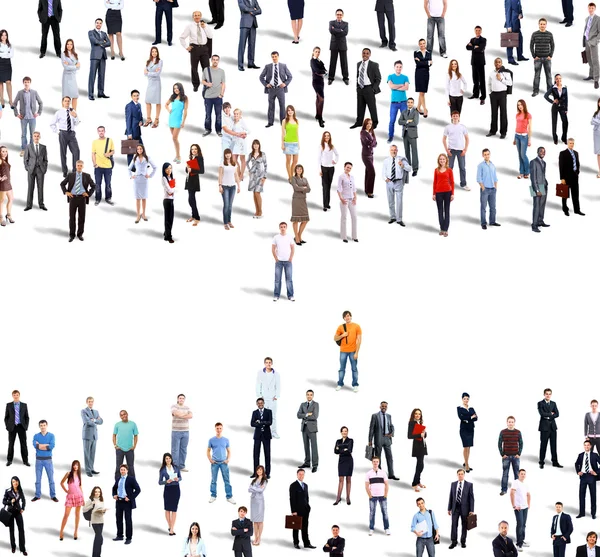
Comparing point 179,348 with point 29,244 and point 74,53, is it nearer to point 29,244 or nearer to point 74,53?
point 29,244

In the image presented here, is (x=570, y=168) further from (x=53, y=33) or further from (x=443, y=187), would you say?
(x=53, y=33)

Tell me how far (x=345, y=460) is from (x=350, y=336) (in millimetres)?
3447

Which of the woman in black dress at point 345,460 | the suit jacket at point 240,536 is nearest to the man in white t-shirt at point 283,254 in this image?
the woman in black dress at point 345,460

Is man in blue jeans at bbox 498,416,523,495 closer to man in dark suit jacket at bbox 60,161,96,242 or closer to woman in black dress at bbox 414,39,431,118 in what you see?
man in dark suit jacket at bbox 60,161,96,242

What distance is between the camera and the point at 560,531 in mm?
39344

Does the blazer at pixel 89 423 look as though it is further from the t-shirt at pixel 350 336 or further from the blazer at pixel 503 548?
the blazer at pixel 503 548

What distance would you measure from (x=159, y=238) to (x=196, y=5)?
27.1 ft

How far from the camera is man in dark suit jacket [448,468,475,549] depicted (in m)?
39.9

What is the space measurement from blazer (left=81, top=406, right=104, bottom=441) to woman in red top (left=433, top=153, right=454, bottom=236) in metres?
10.0

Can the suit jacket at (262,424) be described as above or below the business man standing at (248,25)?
below

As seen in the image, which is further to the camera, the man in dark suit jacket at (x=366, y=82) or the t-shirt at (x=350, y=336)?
the man in dark suit jacket at (x=366, y=82)

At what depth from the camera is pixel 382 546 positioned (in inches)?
1580

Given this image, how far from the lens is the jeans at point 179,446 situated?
41.9 m

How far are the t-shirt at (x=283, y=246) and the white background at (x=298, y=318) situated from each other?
1.10m
